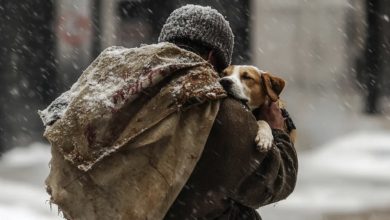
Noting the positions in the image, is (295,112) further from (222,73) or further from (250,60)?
(222,73)

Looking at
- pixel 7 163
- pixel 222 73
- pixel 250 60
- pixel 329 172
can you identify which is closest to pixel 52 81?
pixel 7 163

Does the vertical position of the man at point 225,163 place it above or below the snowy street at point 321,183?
above

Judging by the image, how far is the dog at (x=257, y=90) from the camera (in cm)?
247

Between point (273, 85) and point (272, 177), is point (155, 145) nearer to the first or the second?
point (272, 177)

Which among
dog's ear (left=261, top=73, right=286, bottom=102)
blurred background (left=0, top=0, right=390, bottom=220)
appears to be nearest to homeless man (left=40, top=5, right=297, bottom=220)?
dog's ear (left=261, top=73, right=286, bottom=102)

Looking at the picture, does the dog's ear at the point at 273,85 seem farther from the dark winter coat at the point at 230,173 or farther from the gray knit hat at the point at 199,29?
the dark winter coat at the point at 230,173

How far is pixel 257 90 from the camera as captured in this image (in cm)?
292

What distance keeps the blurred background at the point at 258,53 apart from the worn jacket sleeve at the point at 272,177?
9675mm

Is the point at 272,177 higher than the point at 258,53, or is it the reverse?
the point at 272,177

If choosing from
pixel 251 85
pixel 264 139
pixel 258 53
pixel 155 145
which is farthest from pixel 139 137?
pixel 258 53

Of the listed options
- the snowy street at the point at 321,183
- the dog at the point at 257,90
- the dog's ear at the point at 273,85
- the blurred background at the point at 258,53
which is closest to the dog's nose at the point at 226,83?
the dog at the point at 257,90

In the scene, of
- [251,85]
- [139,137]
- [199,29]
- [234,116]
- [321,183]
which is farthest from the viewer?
[321,183]

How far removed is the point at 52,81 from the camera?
43.4ft

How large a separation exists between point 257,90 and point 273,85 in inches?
4.6
